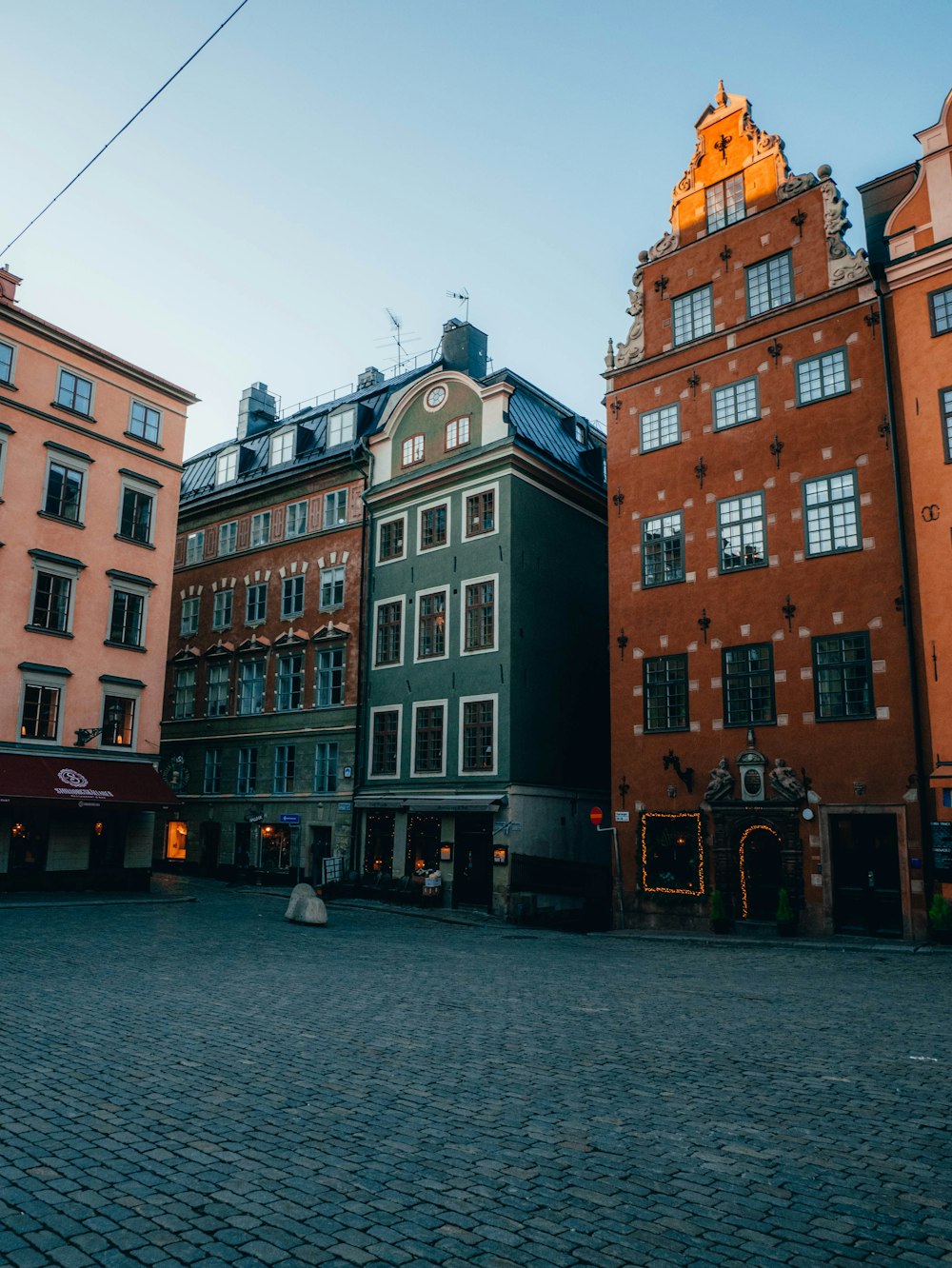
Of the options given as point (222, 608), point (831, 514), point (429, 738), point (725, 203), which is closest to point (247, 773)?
point (222, 608)

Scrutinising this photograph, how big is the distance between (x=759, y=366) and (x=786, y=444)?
266cm

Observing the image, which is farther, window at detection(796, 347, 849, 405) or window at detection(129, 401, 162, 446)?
window at detection(129, 401, 162, 446)

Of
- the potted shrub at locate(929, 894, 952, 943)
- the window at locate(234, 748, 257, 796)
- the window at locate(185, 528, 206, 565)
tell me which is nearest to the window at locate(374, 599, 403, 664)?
the window at locate(234, 748, 257, 796)

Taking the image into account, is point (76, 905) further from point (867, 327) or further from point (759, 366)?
point (867, 327)

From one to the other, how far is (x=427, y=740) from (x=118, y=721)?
10.7 meters

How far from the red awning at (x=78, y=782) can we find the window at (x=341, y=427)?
1566 centimetres

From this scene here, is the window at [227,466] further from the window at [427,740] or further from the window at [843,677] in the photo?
the window at [843,677]

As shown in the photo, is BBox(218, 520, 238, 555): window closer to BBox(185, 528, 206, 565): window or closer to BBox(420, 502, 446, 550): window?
BBox(185, 528, 206, 565): window

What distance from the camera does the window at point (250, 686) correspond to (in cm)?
4016

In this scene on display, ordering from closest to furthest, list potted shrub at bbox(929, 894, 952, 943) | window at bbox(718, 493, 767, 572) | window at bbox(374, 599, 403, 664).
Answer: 1. potted shrub at bbox(929, 894, 952, 943)
2. window at bbox(718, 493, 767, 572)
3. window at bbox(374, 599, 403, 664)

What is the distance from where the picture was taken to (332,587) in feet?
127

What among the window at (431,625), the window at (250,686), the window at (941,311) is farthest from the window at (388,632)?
the window at (941,311)

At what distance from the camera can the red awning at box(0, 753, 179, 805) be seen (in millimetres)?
28734

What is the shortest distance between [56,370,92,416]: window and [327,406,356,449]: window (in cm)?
1027
